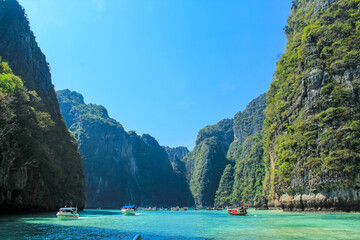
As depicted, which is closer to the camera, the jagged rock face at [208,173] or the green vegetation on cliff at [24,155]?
the green vegetation on cliff at [24,155]

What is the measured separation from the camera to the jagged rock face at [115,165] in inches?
5207

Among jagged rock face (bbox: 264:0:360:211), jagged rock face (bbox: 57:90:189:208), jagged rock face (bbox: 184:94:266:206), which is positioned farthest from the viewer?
jagged rock face (bbox: 57:90:189:208)

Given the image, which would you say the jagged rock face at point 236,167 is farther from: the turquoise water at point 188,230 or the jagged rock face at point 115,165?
the turquoise water at point 188,230

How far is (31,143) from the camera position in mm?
36500

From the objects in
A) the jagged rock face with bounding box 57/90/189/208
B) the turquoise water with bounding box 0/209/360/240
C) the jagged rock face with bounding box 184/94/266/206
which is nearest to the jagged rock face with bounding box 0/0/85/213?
the turquoise water with bounding box 0/209/360/240

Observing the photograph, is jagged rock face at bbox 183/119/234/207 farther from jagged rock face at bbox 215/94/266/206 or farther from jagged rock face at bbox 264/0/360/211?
jagged rock face at bbox 264/0/360/211

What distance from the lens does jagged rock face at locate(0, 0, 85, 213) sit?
31.6 metres

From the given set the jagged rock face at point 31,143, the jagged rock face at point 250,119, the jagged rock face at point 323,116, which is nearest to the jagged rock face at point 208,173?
the jagged rock face at point 250,119

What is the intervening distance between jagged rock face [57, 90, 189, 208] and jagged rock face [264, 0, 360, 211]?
328 feet

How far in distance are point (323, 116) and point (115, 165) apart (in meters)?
121

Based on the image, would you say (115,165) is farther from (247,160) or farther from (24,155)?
(24,155)

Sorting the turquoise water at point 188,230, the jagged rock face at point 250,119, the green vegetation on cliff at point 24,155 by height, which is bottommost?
the turquoise water at point 188,230

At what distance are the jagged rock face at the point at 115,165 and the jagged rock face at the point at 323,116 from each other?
9994 cm

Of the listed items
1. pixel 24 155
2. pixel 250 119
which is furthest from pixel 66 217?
pixel 250 119
